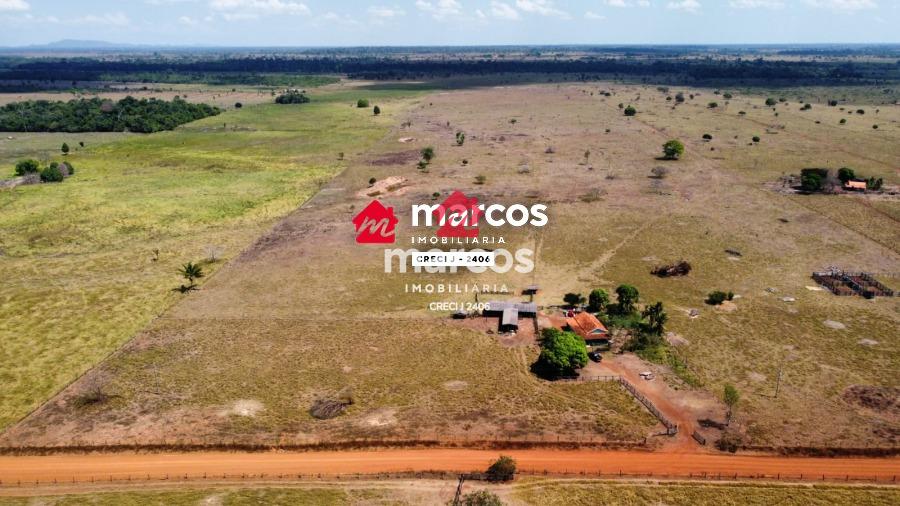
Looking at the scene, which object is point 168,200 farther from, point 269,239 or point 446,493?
point 446,493

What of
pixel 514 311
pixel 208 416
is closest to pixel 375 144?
pixel 514 311

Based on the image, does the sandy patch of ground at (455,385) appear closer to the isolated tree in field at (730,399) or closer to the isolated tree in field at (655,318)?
the isolated tree in field at (655,318)

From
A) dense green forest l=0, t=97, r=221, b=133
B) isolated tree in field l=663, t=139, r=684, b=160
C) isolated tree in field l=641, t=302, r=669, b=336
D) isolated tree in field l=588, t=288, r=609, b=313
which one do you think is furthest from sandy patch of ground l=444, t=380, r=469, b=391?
dense green forest l=0, t=97, r=221, b=133

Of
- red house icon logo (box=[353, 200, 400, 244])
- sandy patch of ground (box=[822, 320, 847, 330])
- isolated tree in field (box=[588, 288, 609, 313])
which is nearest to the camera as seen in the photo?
sandy patch of ground (box=[822, 320, 847, 330])

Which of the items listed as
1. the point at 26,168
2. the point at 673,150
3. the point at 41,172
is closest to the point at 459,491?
the point at 673,150

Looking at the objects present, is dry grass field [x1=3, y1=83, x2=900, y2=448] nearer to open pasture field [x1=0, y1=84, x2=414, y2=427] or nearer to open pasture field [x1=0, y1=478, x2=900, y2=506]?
open pasture field [x1=0, y1=478, x2=900, y2=506]
